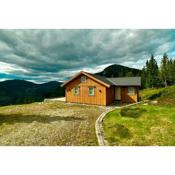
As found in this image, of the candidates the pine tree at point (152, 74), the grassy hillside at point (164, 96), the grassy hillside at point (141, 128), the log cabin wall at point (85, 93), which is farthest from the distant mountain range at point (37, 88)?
the grassy hillside at point (141, 128)

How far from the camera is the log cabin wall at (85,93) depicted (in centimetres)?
1847

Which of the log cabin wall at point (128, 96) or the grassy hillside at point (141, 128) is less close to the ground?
the log cabin wall at point (128, 96)

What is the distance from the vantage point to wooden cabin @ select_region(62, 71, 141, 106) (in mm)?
18539

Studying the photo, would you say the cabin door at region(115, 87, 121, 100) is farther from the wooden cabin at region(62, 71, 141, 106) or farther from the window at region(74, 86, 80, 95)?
the window at region(74, 86, 80, 95)

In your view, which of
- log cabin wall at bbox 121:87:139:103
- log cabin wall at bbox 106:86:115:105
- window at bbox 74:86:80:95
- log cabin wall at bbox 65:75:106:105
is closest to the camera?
log cabin wall at bbox 65:75:106:105

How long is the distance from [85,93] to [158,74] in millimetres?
25624

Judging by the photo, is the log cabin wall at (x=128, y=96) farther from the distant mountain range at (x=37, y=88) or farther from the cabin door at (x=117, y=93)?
the distant mountain range at (x=37, y=88)

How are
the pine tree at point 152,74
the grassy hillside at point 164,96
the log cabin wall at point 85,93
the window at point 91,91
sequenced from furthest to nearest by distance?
the pine tree at point 152,74 < the window at point 91,91 < the log cabin wall at point 85,93 < the grassy hillside at point 164,96

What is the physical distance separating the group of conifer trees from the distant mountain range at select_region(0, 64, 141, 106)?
2874 millimetres

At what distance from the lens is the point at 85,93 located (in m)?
A: 19.4

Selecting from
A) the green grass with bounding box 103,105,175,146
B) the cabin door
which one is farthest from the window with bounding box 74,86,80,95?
the green grass with bounding box 103,105,175,146

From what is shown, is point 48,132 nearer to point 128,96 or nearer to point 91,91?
point 91,91
